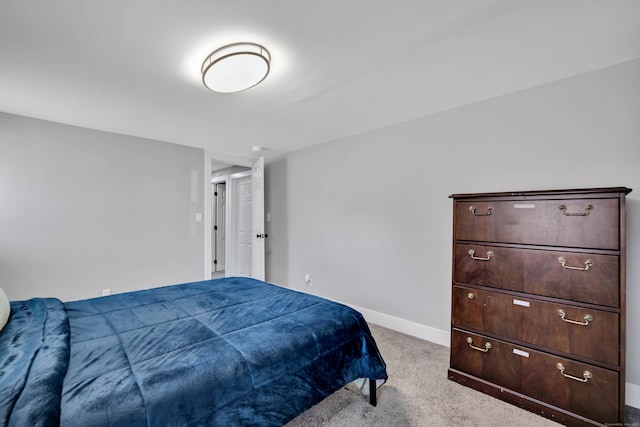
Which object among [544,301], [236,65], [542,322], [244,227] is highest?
[236,65]

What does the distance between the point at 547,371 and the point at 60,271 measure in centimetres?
422

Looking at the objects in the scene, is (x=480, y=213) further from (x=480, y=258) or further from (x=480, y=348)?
(x=480, y=348)

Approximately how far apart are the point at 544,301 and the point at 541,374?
44 cm

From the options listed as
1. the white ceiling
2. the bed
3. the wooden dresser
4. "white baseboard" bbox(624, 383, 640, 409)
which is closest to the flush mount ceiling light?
the white ceiling

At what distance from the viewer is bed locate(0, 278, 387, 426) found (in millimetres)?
938

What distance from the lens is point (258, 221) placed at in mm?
4305

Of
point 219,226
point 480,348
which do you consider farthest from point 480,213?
point 219,226

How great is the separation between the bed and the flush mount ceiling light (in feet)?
4.78

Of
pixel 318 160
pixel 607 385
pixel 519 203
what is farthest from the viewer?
pixel 318 160

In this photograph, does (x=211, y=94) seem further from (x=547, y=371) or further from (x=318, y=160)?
(x=547, y=371)

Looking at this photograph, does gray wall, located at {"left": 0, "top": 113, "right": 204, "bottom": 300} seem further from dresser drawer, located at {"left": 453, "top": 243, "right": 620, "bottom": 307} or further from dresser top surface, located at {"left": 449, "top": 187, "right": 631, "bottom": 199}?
dresser top surface, located at {"left": 449, "top": 187, "right": 631, "bottom": 199}

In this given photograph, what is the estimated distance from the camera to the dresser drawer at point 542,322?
1594 millimetres

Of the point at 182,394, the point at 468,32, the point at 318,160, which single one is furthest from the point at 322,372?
the point at 318,160

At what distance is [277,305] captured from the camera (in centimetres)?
189
